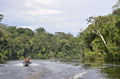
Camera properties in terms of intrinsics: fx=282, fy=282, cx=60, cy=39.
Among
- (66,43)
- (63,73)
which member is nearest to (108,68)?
(63,73)

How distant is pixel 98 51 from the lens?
8700 centimetres

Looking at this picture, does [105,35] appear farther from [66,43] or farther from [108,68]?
[66,43]

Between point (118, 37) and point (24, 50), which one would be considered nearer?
point (118, 37)

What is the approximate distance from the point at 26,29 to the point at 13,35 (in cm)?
1821

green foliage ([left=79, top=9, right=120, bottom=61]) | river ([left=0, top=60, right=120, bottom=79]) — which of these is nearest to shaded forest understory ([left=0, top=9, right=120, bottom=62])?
green foliage ([left=79, top=9, right=120, bottom=61])

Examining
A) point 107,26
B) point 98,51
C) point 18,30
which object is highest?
point 18,30

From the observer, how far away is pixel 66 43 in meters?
174

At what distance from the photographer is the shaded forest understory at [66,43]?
79062 mm

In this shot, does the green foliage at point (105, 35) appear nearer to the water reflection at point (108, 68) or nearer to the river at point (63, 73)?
the water reflection at point (108, 68)

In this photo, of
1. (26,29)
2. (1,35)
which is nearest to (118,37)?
(1,35)

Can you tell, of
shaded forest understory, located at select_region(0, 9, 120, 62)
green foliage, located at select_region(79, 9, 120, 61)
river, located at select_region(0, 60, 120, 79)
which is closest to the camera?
river, located at select_region(0, 60, 120, 79)

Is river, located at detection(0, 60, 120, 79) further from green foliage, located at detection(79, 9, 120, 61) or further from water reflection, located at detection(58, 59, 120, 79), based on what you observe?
green foliage, located at detection(79, 9, 120, 61)

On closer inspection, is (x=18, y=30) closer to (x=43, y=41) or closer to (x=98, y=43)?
(x=43, y=41)

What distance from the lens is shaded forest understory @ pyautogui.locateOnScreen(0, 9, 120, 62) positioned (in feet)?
259
